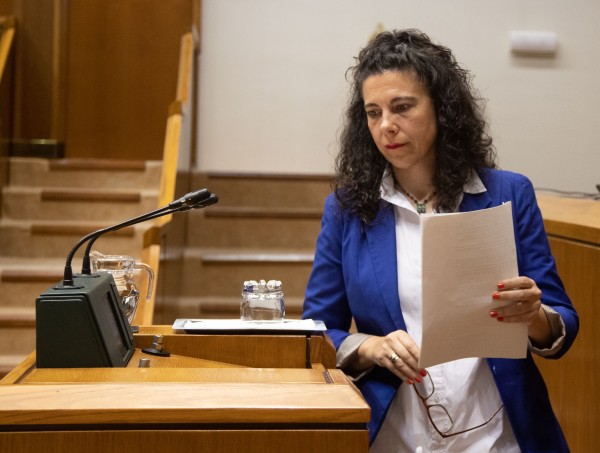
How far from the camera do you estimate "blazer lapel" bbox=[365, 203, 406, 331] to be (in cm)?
162

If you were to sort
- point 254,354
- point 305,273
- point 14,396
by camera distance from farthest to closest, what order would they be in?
point 305,273 → point 254,354 → point 14,396

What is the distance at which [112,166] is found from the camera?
17.4ft

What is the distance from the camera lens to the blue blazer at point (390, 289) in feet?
5.10

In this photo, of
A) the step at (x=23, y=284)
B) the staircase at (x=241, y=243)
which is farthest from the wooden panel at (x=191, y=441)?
the step at (x=23, y=284)

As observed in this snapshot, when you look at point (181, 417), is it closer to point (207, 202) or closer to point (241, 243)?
point (207, 202)

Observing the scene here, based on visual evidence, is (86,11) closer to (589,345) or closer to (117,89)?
(117,89)

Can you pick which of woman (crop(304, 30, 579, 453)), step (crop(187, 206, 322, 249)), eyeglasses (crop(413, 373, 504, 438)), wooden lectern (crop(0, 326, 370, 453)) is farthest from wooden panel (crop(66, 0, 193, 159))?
wooden lectern (crop(0, 326, 370, 453))

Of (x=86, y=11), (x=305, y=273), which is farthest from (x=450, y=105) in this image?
(x=86, y=11)

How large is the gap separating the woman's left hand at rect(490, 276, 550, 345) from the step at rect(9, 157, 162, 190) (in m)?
3.94

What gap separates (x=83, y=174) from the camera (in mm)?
5242

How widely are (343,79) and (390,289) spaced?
4.11 m

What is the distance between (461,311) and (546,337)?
10.0 inches

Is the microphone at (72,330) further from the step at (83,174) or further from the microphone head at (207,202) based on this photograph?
the step at (83,174)

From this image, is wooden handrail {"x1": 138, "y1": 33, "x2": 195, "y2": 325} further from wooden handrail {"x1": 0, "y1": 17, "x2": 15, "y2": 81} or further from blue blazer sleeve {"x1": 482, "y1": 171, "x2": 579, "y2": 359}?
blue blazer sleeve {"x1": 482, "y1": 171, "x2": 579, "y2": 359}
